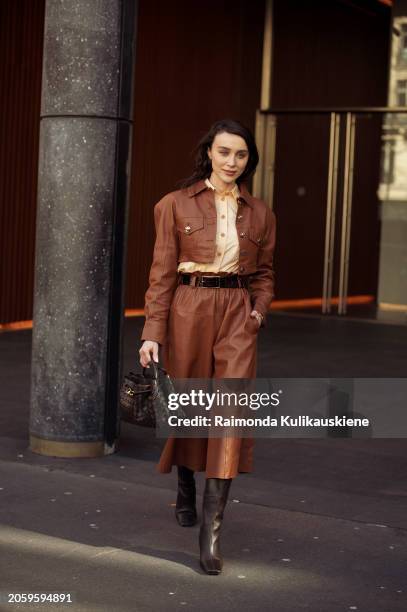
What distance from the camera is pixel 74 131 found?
6270 millimetres

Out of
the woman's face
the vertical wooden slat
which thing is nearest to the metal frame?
the vertical wooden slat

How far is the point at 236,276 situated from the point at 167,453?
0.84m

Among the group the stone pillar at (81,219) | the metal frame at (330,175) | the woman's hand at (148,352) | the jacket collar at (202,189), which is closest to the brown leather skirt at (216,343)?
the woman's hand at (148,352)

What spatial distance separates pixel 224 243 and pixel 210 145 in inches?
16.9

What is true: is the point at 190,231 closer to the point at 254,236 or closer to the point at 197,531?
the point at 254,236

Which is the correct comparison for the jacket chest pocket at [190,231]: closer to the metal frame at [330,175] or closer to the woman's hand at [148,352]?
the woman's hand at [148,352]

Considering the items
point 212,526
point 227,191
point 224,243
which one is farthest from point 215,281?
Answer: point 212,526

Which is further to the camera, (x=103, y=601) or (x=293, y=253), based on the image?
(x=293, y=253)

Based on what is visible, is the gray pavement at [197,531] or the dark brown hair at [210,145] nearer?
the gray pavement at [197,531]

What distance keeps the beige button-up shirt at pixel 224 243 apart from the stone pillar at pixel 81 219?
1.68 metres

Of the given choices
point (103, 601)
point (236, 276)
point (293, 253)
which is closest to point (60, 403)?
point (236, 276)

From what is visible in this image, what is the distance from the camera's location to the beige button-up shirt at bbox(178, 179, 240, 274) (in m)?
4.69

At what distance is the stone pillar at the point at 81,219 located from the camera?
6.27 m

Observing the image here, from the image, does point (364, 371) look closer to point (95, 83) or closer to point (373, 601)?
point (95, 83)
